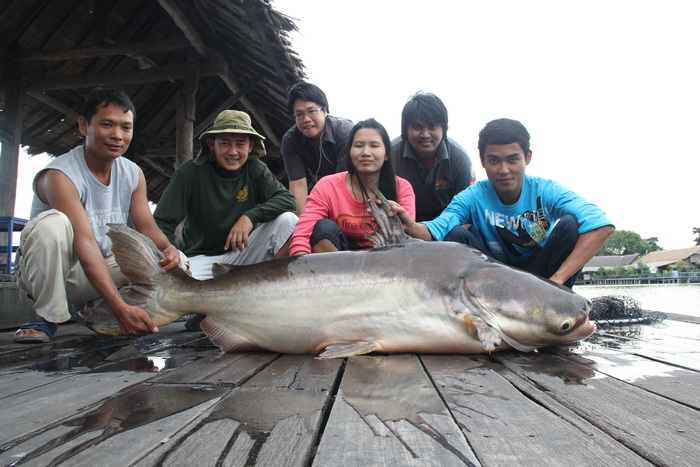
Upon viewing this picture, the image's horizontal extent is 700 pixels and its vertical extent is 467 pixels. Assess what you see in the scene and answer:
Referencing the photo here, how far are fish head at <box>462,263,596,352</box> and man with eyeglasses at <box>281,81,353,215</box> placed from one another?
2.15 m

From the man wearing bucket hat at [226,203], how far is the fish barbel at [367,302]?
3.68 ft

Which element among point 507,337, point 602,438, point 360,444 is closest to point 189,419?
point 360,444

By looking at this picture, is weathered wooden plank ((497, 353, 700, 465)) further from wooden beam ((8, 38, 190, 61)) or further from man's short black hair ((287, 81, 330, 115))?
wooden beam ((8, 38, 190, 61))

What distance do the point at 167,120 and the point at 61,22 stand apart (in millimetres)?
2297

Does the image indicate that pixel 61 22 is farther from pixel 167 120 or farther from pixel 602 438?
pixel 602 438

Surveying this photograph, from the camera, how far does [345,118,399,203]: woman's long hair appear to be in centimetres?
313

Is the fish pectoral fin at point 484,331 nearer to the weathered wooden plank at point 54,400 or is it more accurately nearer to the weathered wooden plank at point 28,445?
the weathered wooden plank at point 54,400

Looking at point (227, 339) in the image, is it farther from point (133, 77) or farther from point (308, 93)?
point (133, 77)

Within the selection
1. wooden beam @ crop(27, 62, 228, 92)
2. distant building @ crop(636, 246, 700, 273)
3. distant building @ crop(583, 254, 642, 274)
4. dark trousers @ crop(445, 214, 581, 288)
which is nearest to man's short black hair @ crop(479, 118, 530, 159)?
dark trousers @ crop(445, 214, 581, 288)

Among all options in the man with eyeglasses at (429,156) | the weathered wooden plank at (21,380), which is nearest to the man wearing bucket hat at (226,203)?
the man with eyeglasses at (429,156)

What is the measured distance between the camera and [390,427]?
0.99 m

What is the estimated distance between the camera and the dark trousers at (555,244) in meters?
2.68

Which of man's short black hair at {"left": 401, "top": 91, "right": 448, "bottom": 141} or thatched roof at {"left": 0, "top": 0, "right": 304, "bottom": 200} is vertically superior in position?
thatched roof at {"left": 0, "top": 0, "right": 304, "bottom": 200}

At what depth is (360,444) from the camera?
889 mm
